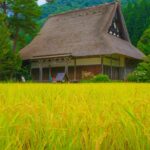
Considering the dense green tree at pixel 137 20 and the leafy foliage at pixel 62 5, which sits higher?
the leafy foliage at pixel 62 5

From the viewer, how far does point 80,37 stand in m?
20.4

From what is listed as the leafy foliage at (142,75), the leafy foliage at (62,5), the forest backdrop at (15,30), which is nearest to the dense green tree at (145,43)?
the forest backdrop at (15,30)

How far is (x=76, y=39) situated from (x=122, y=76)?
395 centimetres

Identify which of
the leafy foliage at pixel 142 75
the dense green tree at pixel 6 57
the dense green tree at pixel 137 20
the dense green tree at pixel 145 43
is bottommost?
the leafy foliage at pixel 142 75

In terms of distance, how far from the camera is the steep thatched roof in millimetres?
18438

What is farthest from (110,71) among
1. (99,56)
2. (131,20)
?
(131,20)

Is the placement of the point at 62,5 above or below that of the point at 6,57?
above

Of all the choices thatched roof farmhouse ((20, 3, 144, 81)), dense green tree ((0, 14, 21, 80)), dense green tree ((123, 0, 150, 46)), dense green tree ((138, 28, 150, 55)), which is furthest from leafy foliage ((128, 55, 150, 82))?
dense green tree ((123, 0, 150, 46))

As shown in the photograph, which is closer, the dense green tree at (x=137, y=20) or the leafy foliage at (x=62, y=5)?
the dense green tree at (x=137, y=20)

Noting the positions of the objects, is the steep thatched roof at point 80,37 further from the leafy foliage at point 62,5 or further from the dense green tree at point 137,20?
the leafy foliage at point 62,5

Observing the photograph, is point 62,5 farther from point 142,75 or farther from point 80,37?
point 142,75

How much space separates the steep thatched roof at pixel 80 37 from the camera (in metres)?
18.4

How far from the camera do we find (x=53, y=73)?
20328 mm

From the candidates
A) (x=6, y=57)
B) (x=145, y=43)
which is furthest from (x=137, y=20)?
(x=6, y=57)
